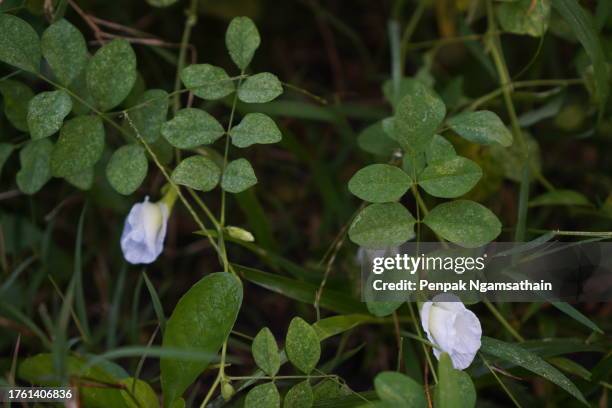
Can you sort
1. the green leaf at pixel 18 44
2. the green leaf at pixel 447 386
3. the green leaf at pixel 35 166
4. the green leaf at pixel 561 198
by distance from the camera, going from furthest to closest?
the green leaf at pixel 561 198 < the green leaf at pixel 35 166 < the green leaf at pixel 18 44 < the green leaf at pixel 447 386

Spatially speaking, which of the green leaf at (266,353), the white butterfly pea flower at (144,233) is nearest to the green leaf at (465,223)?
the green leaf at (266,353)

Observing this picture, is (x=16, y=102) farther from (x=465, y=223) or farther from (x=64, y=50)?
(x=465, y=223)

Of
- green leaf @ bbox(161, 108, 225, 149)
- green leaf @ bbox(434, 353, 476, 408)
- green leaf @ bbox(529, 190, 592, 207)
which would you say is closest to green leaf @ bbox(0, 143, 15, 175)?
green leaf @ bbox(161, 108, 225, 149)

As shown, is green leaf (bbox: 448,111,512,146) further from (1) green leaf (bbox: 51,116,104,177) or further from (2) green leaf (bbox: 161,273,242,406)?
(1) green leaf (bbox: 51,116,104,177)

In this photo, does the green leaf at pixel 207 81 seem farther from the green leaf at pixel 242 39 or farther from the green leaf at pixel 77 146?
the green leaf at pixel 77 146

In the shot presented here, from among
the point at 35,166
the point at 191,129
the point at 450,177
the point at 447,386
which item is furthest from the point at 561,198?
the point at 35,166
